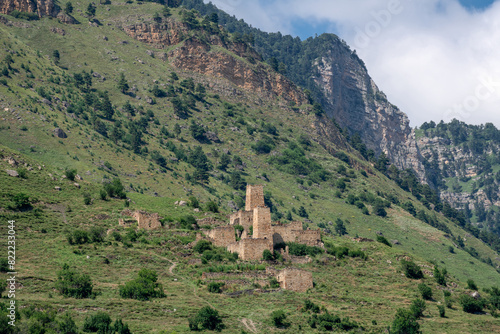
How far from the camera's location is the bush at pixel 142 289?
4975 cm

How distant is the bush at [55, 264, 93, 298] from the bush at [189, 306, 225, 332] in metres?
9.40

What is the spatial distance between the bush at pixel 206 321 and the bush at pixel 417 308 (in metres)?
17.9

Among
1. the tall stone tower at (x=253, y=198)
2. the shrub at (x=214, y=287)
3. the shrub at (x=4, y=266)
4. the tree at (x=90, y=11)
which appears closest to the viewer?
the shrub at (x=4, y=266)

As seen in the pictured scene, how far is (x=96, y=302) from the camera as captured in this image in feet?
155

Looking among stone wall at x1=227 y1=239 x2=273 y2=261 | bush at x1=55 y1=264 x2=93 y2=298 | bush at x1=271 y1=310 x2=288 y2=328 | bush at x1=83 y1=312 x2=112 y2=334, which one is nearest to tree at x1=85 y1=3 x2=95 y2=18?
stone wall at x1=227 y1=239 x2=273 y2=261

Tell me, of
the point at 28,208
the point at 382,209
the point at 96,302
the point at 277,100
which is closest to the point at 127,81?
the point at 277,100

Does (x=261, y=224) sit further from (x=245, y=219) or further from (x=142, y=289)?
(x=142, y=289)

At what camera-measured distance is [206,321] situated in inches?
1797

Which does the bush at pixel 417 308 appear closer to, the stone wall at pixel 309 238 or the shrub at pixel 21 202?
the stone wall at pixel 309 238

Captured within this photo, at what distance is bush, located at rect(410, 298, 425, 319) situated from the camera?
175 ft

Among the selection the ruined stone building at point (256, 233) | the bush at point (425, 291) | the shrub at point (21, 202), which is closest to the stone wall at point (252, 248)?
the ruined stone building at point (256, 233)

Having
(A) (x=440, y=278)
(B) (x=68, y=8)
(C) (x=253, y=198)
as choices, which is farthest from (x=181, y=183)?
(B) (x=68, y=8)

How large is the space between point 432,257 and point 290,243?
5589cm

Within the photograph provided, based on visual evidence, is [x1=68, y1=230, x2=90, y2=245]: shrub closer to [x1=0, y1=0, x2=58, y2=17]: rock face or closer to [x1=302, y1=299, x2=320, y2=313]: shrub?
[x1=302, y1=299, x2=320, y2=313]: shrub
